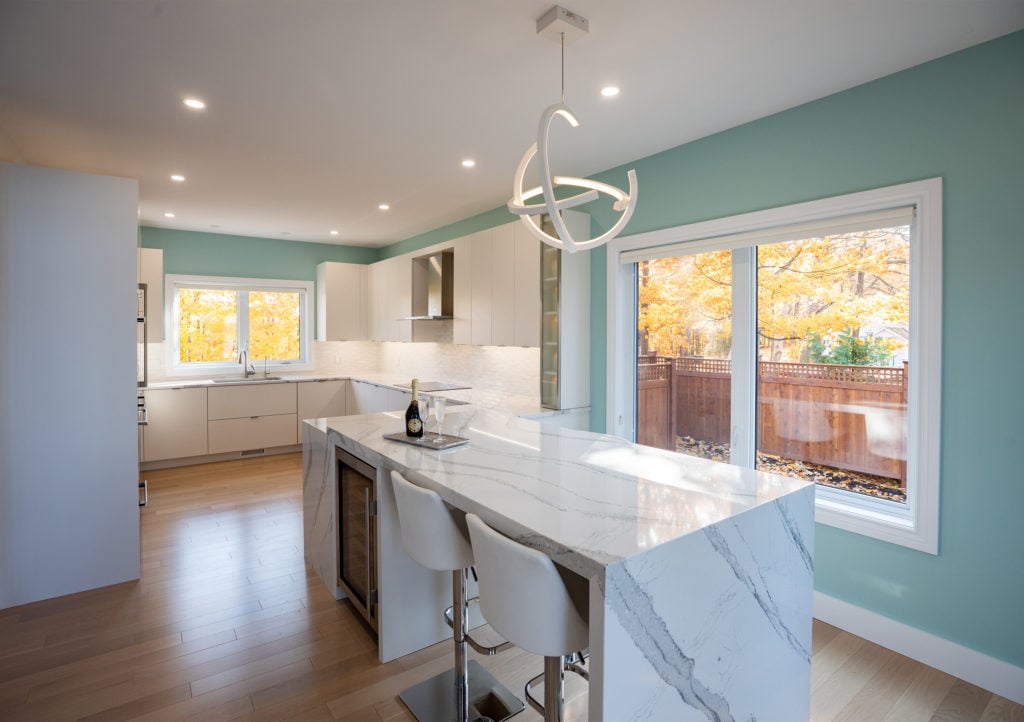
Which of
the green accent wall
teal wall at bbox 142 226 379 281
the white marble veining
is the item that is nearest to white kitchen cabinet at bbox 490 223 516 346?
the green accent wall

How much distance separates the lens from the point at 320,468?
297cm

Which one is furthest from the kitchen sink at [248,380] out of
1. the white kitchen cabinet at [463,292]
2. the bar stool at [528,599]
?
the bar stool at [528,599]

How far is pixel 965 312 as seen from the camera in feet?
7.32

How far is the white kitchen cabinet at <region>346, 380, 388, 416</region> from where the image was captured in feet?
18.9

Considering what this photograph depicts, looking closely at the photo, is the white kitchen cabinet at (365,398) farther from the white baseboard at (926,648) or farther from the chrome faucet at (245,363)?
the white baseboard at (926,648)

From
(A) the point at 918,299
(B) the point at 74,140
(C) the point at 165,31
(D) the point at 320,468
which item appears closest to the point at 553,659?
(D) the point at 320,468

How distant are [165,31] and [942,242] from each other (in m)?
3.21

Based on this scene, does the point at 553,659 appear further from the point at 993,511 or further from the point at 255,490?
the point at 255,490

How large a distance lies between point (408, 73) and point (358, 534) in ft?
6.93

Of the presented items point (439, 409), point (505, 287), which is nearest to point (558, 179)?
point (439, 409)

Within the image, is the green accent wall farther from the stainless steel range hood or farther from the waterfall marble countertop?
the waterfall marble countertop

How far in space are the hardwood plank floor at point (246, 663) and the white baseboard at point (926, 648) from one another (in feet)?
0.13

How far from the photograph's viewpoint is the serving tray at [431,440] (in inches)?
90.3

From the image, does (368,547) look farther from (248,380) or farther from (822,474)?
(248,380)
